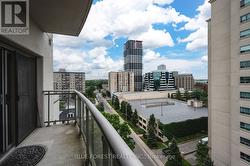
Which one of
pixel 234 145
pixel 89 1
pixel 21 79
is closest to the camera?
pixel 89 1

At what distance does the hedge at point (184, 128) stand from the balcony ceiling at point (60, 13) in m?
15.5

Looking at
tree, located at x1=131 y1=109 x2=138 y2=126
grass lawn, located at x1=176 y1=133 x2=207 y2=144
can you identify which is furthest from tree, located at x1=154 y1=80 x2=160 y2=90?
grass lawn, located at x1=176 y1=133 x2=207 y2=144

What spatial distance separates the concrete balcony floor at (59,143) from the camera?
225cm

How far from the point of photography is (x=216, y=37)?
1312 cm

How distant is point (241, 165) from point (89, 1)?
13.1 m

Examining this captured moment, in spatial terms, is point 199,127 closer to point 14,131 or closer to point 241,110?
point 241,110

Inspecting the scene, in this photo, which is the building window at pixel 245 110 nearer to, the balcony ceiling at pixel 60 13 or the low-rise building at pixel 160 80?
the balcony ceiling at pixel 60 13

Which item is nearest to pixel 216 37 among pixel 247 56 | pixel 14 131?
pixel 247 56

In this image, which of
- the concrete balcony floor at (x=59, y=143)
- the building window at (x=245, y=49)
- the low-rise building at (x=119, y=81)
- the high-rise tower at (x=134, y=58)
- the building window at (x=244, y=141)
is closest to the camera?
the concrete balcony floor at (x=59, y=143)

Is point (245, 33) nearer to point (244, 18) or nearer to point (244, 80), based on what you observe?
point (244, 18)

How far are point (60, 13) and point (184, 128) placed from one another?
1890 cm

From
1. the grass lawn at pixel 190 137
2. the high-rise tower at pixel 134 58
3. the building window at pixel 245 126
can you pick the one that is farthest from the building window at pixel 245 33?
the high-rise tower at pixel 134 58

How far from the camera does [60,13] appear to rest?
9.16ft

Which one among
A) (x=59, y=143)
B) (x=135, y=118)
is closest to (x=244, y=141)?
(x=59, y=143)
